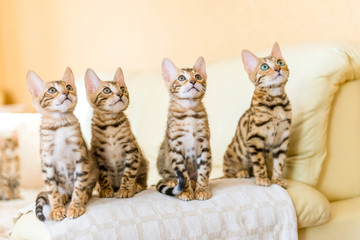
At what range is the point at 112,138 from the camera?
113 centimetres

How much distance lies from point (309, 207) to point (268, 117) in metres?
0.27

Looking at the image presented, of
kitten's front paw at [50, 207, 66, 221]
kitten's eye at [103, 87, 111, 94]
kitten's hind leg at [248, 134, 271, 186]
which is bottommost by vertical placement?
kitten's front paw at [50, 207, 66, 221]

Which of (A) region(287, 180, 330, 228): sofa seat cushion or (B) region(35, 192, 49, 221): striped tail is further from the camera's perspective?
(A) region(287, 180, 330, 228): sofa seat cushion

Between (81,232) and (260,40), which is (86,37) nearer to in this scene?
(260,40)

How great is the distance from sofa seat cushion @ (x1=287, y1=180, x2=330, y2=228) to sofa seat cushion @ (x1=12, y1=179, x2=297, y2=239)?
0.04 m

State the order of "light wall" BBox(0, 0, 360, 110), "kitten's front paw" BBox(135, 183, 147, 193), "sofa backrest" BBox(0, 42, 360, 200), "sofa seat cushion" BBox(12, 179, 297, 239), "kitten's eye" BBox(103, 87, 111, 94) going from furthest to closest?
"light wall" BBox(0, 0, 360, 110) < "sofa backrest" BBox(0, 42, 360, 200) < "kitten's front paw" BBox(135, 183, 147, 193) < "kitten's eye" BBox(103, 87, 111, 94) < "sofa seat cushion" BBox(12, 179, 297, 239)

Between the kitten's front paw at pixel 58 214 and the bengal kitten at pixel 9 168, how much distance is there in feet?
3.17

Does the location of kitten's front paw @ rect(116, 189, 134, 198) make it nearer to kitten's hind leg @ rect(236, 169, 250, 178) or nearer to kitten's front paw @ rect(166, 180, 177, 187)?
kitten's front paw @ rect(166, 180, 177, 187)

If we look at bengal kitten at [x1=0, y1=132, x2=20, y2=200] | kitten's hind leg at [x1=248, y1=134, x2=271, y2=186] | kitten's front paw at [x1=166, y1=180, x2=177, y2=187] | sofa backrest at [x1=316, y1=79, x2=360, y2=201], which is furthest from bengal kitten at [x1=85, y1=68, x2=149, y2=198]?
bengal kitten at [x1=0, y1=132, x2=20, y2=200]

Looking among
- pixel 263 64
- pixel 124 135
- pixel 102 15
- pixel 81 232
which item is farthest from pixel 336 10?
pixel 102 15

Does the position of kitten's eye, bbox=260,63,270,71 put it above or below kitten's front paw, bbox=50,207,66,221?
above

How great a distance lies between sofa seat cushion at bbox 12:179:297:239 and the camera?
995mm

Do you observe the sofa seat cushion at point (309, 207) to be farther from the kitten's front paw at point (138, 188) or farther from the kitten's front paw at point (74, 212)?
the kitten's front paw at point (74, 212)

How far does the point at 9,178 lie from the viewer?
192cm
